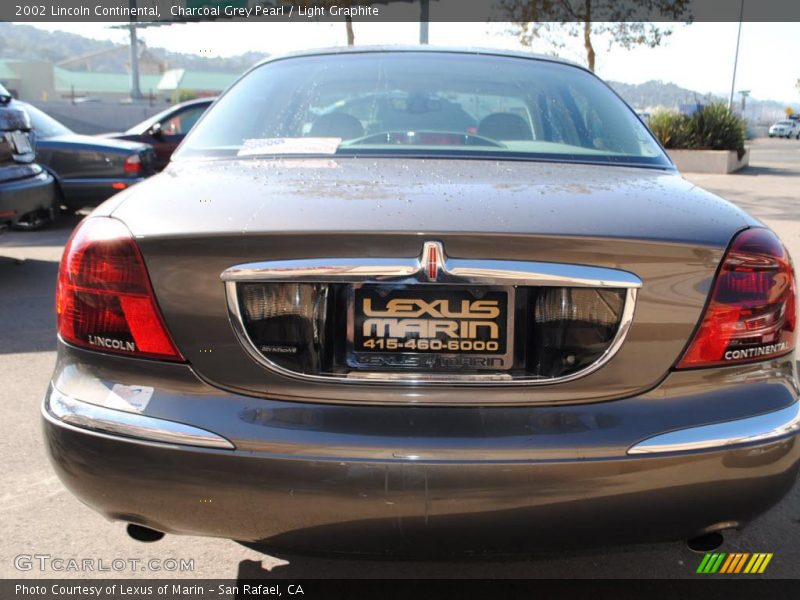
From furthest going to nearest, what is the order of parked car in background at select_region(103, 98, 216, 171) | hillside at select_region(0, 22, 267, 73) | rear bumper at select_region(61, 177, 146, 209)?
hillside at select_region(0, 22, 267, 73) → parked car in background at select_region(103, 98, 216, 171) → rear bumper at select_region(61, 177, 146, 209)

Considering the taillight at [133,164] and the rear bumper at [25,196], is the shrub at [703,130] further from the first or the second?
the rear bumper at [25,196]

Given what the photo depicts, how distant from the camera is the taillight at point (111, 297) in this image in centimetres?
189

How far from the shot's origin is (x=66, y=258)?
2.00 meters

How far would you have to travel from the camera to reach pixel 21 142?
22.7 feet

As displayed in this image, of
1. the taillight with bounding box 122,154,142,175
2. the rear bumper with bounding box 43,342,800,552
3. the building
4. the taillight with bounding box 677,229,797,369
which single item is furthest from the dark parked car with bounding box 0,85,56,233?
the building

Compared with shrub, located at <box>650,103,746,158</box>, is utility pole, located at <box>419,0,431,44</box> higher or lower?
higher

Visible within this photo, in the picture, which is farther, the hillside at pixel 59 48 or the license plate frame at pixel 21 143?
the hillside at pixel 59 48

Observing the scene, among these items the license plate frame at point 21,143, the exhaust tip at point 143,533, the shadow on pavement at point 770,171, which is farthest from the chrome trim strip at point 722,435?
the shadow on pavement at point 770,171

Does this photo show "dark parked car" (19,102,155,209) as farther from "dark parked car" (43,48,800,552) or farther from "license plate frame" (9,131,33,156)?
"dark parked car" (43,48,800,552)

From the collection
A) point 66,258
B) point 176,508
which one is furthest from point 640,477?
point 66,258

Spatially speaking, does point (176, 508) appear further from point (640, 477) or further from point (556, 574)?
point (556, 574)

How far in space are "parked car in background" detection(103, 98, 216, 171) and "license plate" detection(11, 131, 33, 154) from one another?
3.70 meters

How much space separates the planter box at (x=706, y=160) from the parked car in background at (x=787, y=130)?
153 ft

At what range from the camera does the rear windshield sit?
2734mm
